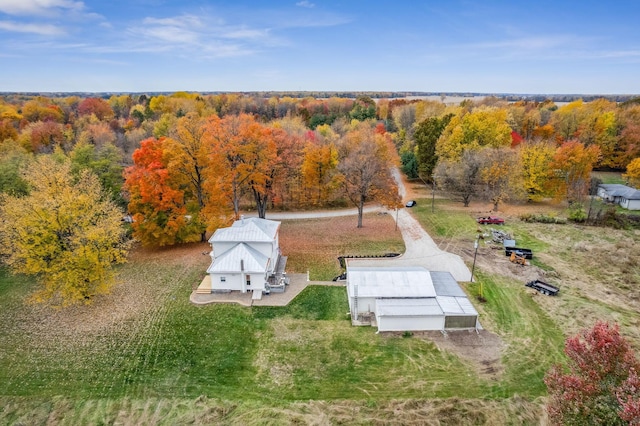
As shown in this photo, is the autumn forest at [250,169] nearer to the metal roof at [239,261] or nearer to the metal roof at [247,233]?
the metal roof at [247,233]

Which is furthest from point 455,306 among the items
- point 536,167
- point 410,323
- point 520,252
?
point 536,167

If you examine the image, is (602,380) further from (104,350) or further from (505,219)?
(505,219)

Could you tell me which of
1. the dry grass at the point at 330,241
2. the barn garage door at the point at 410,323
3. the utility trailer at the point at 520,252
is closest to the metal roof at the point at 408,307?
the barn garage door at the point at 410,323

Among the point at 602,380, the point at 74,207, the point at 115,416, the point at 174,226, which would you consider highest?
the point at 74,207

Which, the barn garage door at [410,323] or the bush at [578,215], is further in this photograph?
the bush at [578,215]

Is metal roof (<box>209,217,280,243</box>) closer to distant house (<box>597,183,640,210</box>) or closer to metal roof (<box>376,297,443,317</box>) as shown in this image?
metal roof (<box>376,297,443,317</box>)

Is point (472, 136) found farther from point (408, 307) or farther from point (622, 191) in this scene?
point (408, 307)

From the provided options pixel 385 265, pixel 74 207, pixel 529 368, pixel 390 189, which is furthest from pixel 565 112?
pixel 74 207
